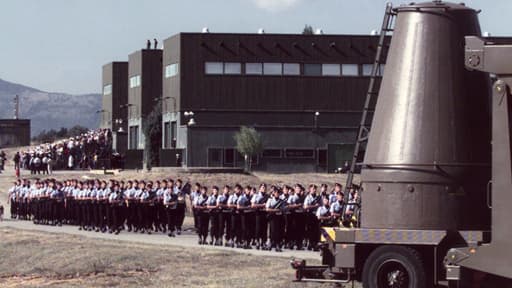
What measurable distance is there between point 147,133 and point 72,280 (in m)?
65.5

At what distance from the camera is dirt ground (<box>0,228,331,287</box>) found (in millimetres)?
25000

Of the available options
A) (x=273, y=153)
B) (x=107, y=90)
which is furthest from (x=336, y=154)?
(x=107, y=90)

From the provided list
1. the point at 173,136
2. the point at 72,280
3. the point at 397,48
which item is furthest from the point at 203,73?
the point at 397,48

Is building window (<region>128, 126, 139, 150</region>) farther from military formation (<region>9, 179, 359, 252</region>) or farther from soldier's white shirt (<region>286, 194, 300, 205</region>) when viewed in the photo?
soldier's white shirt (<region>286, 194, 300, 205</region>)

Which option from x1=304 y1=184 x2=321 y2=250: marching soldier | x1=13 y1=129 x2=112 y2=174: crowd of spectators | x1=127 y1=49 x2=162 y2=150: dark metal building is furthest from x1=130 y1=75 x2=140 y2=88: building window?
x1=304 y1=184 x2=321 y2=250: marching soldier

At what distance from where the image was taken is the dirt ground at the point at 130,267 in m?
25.0

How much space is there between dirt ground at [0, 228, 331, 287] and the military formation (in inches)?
91.3

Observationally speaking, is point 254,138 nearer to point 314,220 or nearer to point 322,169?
point 322,169

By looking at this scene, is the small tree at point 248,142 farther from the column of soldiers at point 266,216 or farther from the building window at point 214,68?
the column of soldiers at point 266,216

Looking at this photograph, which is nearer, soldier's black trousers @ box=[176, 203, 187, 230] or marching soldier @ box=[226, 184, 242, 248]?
marching soldier @ box=[226, 184, 242, 248]

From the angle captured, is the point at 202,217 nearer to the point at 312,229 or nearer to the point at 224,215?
the point at 224,215

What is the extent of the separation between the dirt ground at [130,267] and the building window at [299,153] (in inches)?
1911

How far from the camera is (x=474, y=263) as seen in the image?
56.6 feet

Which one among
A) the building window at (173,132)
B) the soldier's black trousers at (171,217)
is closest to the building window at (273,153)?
the building window at (173,132)
